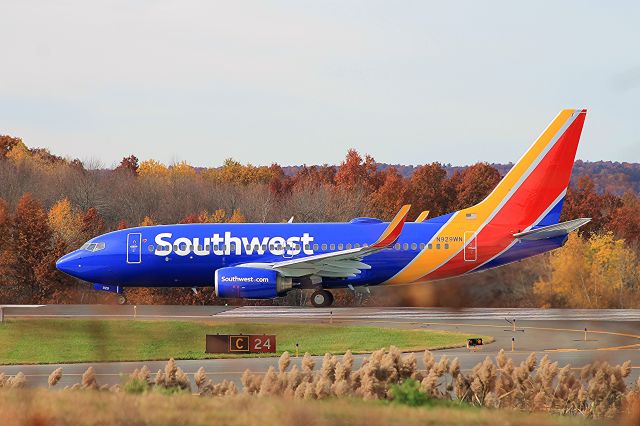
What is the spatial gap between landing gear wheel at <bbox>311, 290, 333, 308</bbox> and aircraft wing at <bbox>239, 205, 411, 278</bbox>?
44.7 inches

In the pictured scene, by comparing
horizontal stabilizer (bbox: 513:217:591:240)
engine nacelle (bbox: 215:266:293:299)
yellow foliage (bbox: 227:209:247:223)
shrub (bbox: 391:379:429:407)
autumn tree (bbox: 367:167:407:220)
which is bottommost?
shrub (bbox: 391:379:429:407)

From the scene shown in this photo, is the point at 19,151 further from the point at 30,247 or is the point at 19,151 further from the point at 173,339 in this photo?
the point at 173,339

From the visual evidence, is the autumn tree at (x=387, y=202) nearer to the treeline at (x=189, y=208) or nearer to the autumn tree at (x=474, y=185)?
the treeline at (x=189, y=208)

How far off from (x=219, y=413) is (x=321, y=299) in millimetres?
36789

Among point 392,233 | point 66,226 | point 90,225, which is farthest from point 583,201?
point 90,225

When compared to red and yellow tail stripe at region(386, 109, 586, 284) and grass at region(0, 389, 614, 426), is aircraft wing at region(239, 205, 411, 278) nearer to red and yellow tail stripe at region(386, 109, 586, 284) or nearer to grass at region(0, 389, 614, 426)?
red and yellow tail stripe at region(386, 109, 586, 284)

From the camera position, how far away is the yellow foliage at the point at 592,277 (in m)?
23.5

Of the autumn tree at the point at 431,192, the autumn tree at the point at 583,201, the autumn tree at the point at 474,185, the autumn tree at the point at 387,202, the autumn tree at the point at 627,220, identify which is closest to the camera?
the autumn tree at the point at 627,220

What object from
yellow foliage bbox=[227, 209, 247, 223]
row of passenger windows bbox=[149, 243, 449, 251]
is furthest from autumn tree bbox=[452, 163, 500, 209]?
row of passenger windows bbox=[149, 243, 449, 251]

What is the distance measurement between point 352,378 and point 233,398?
389 centimetres

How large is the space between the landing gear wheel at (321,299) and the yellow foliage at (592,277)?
2458 centimetres

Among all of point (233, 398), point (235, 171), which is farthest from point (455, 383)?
point (235, 171)

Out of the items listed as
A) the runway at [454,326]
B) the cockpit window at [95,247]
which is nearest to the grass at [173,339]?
the runway at [454,326]

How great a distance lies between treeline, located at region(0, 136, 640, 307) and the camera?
29555 millimetres
